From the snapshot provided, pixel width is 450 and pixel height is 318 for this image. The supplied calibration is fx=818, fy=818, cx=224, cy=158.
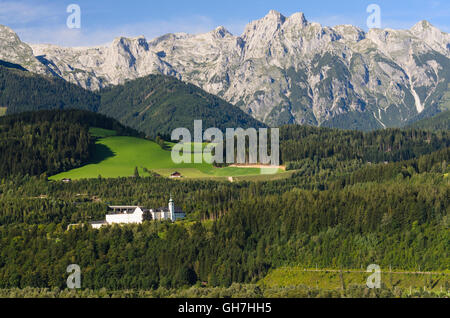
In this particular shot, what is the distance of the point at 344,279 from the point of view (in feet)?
589

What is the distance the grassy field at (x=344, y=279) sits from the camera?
17250 cm

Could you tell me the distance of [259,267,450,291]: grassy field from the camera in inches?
6791

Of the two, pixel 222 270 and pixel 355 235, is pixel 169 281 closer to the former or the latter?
pixel 222 270

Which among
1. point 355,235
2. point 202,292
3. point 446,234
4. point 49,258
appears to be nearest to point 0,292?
point 49,258

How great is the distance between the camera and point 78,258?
199 m
